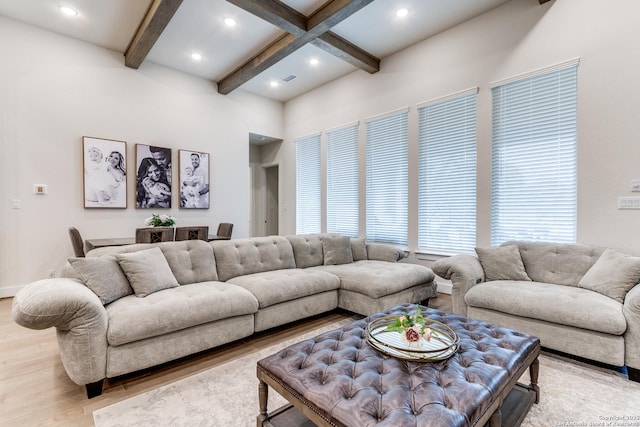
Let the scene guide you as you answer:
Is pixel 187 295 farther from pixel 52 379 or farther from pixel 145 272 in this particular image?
pixel 52 379

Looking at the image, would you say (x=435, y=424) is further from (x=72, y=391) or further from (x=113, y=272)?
(x=113, y=272)

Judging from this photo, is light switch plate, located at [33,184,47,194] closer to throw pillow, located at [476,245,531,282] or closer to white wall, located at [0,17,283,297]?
white wall, located at [0,17,283,297]

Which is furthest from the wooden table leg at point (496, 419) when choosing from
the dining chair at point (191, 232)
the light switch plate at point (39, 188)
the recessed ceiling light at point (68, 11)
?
the recessed ceiling light at point (68, 11)

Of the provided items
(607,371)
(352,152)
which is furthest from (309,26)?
(607,371)

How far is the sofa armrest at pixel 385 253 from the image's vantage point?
163 inches

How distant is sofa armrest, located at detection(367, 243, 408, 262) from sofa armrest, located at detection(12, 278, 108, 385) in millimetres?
3167

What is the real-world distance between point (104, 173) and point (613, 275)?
618 cm

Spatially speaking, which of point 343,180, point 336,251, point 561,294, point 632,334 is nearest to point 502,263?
point 561,294

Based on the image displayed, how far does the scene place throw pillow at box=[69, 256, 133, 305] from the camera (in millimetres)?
2209

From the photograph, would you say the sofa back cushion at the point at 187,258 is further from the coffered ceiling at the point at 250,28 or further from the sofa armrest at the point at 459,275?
the coffered ceiling at the point at 250,28

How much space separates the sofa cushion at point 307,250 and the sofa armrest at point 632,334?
9.46 feet

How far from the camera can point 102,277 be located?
2268 mm

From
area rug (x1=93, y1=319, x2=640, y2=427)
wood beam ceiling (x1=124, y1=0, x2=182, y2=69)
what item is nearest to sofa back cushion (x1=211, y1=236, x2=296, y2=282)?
area rug (x1=93, y1=319, x2=640, y2=427)

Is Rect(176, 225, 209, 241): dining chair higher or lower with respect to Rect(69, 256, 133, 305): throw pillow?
higher
